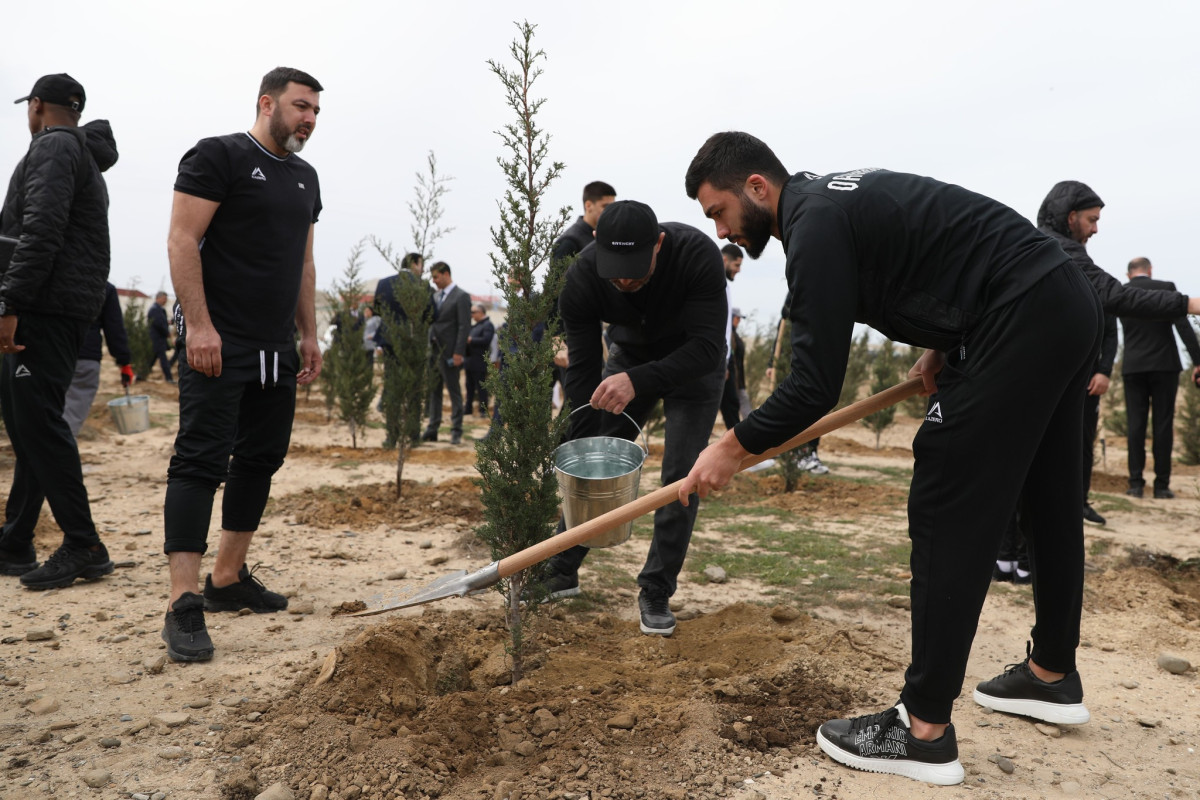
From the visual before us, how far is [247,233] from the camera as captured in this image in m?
3.50

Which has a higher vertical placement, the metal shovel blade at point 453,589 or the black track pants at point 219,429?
the black track pants at point 219,429

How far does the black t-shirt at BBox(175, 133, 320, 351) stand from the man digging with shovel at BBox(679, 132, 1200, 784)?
1.99 metres

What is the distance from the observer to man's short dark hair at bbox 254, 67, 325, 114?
3541 mm

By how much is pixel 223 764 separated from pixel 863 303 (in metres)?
2.46

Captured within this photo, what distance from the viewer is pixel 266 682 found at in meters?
3.10

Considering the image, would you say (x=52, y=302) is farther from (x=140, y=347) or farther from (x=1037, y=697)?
(x=140, y=347)

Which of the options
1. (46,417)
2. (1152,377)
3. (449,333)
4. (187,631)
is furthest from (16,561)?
(1152,377)

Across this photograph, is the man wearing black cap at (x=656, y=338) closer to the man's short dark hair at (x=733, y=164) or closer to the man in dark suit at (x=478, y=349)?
the man's short dark hair at (x=733, y=164)

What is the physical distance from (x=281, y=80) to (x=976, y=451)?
A: 3.18 metres

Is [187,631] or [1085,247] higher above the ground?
[1085,247]

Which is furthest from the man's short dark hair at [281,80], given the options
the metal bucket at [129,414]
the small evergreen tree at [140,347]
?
the small evergreen tree at [140,347]

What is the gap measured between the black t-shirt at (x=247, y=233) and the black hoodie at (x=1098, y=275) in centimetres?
406

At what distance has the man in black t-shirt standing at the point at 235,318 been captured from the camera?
3.33 meters

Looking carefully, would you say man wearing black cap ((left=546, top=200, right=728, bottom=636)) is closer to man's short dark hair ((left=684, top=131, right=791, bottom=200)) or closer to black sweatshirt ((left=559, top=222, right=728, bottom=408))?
black sweatshirt ((left=559, top=222, right=728, bottom=408))
